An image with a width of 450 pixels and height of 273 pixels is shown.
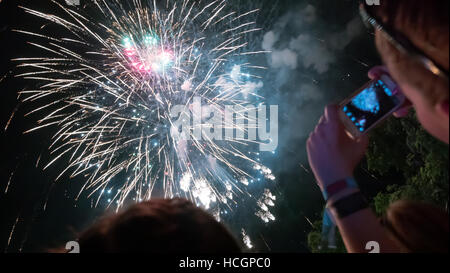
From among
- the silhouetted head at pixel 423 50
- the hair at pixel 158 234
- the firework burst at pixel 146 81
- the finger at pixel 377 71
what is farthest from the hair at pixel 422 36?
the firework burst at pixel 146 81

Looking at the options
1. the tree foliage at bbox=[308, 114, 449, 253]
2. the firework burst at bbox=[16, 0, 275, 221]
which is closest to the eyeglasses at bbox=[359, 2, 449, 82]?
the tree foliage at bbox=[308, 114, 449, 253]

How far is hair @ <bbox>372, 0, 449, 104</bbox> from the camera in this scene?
103cm

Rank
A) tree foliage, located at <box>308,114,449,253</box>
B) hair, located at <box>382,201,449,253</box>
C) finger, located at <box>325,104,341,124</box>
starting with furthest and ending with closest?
tree foliage, located at <box>308,114,449,253</box> → finger, located at <box>325,104,341,124</box> → hair, located at <box>382,201,449,253</box>

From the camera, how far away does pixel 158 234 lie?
1191mm

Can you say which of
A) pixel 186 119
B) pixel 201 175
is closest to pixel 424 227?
pixel 186 119

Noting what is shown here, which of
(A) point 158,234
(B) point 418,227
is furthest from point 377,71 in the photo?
(A) point 158,234

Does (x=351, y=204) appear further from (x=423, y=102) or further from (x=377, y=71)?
(x=377, y=71)

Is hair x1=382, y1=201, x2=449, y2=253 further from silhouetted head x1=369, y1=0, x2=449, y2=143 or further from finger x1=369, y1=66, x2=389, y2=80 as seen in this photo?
finger x1=369, y1=66, x2=389, y2=80

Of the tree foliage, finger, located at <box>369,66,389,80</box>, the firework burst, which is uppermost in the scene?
the firework burst

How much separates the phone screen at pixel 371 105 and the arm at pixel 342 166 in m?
0.09

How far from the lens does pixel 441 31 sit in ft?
3.37

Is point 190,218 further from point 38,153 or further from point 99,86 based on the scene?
point 38,153

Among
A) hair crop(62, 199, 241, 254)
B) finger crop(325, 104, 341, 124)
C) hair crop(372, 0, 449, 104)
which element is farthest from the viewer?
finger crop(325, 104, 341, 124)

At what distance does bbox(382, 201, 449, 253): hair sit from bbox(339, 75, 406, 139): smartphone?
17.1 inches
